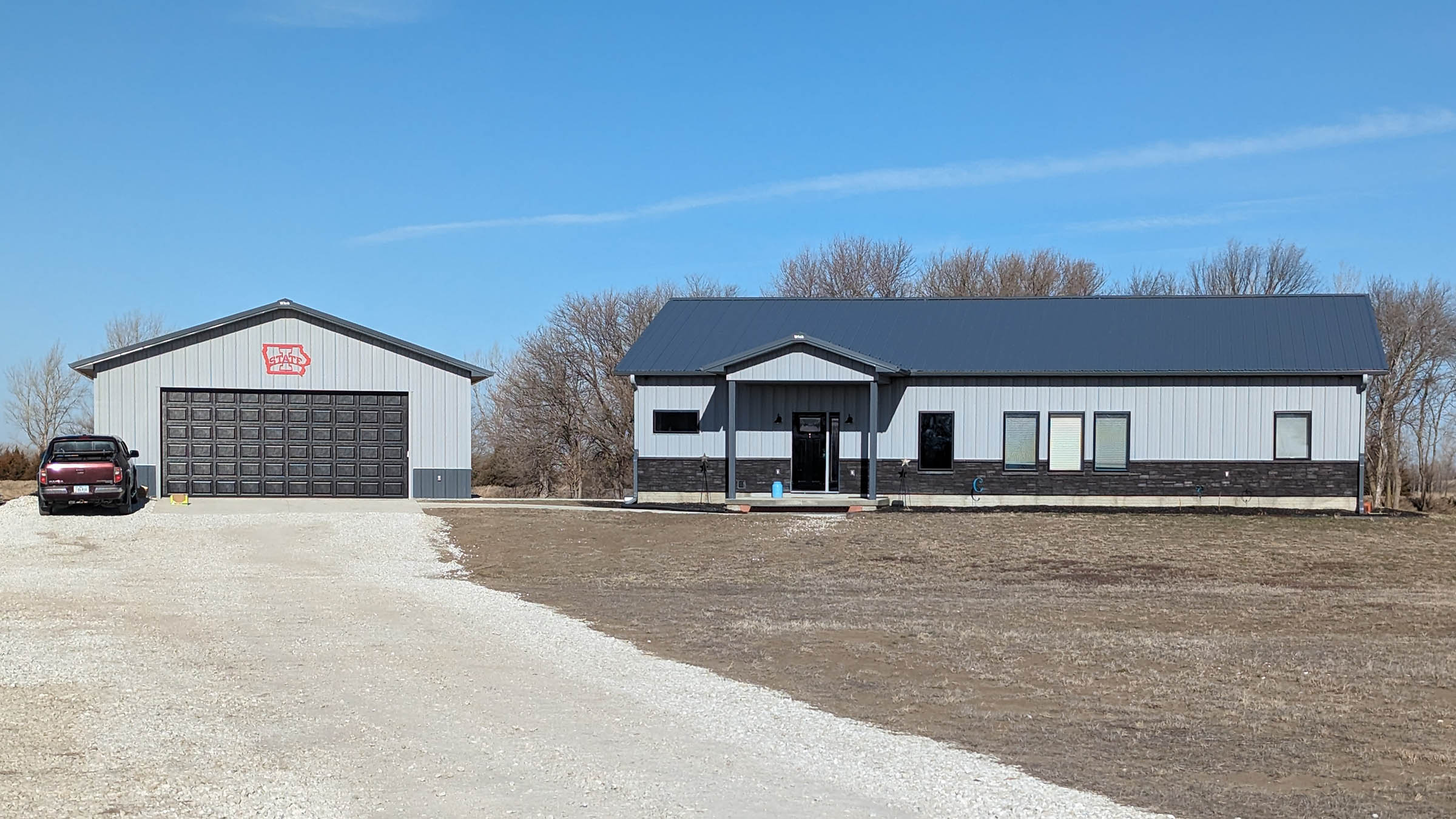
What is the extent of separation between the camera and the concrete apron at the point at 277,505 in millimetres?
26922

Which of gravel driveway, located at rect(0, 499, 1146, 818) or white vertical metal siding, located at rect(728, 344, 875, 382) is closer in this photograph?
gravel driveway, located at rect(0, 499, 1146, 818)

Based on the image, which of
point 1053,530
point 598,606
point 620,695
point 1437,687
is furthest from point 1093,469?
point 620,695

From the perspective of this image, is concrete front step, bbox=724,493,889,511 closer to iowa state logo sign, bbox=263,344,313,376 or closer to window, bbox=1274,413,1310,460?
window, bbox=1274,413,1310,460

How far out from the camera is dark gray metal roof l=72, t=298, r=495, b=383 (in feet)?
96.8

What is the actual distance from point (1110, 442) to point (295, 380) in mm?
19101

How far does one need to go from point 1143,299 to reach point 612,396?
25560 mm

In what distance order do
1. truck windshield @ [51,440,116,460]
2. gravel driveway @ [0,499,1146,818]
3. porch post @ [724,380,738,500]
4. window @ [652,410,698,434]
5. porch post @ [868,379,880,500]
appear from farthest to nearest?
1. window @ [652,410,698,434]
2. porch post @ [724,380,738,500]
3. porch post @ [868,379,880,500]
4. truck windshield @ [51,440,116,460]
5. gravel driveway @ [0,499,1146,818]

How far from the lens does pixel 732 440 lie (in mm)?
29344

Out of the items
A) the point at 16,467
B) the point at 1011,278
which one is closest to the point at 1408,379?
the point at 1011,278

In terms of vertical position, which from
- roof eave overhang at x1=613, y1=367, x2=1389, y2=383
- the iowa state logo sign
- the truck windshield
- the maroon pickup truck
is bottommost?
the maroon pickup truck

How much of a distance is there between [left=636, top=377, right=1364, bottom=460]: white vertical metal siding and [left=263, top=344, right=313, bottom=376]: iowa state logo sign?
26.1 ft

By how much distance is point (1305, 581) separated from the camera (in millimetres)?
19062

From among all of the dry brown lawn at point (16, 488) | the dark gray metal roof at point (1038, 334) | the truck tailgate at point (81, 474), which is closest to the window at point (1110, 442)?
the dark gray metal roof at point (1038, 334)

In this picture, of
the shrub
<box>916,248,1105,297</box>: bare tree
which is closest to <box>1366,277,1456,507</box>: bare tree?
<box>916,248,1105,297</box>: bare tree
